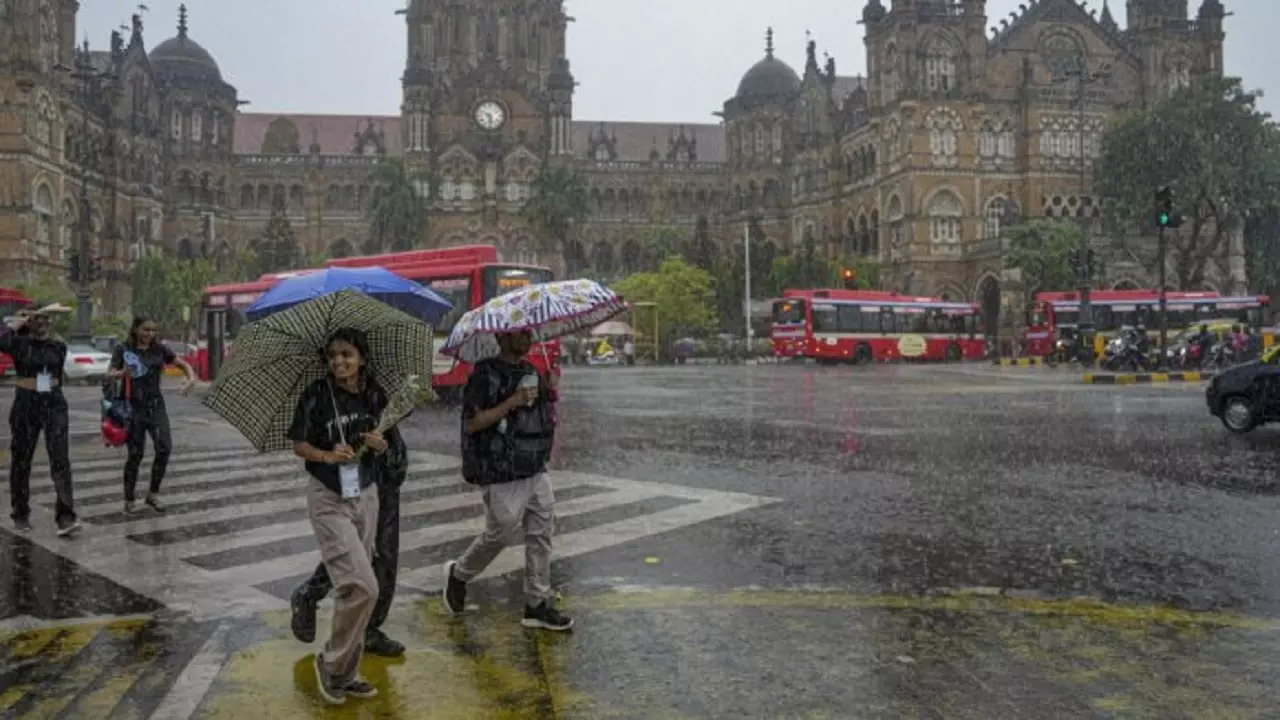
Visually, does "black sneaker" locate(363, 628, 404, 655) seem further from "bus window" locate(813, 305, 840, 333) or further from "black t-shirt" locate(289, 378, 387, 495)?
"bus window" locate(813, 305, 840, 333)

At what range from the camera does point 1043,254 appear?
4944cm

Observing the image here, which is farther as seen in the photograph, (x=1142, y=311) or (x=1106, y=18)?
(x=1106, y=18)

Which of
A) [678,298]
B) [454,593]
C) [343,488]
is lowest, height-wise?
[454,593]

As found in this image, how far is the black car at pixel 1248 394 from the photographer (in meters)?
13.9

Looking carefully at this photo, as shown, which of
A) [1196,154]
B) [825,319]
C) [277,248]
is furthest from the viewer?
[277,248]

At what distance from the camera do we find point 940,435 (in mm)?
14156

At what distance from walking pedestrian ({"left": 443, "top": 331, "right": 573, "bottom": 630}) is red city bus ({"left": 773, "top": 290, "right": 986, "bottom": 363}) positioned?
37012mm

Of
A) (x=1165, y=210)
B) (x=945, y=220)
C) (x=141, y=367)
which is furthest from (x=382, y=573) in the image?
(x=945, y=220)

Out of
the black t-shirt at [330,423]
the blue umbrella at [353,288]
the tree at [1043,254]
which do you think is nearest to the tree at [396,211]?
the tree at [1043,254]

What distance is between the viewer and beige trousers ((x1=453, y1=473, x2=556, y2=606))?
211 inches

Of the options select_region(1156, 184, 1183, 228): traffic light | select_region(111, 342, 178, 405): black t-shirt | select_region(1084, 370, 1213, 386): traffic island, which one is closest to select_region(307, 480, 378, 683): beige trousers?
select_region(111, 342, 178, 405): black t-shirt

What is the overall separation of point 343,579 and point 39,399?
5.20m

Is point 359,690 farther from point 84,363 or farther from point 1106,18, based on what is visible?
point 1106,18

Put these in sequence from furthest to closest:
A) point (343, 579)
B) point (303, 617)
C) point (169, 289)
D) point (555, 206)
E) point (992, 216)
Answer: point (555, 206) < point (992, 216) < point (169, 289) < point (303, 617) < point (343, 579)
